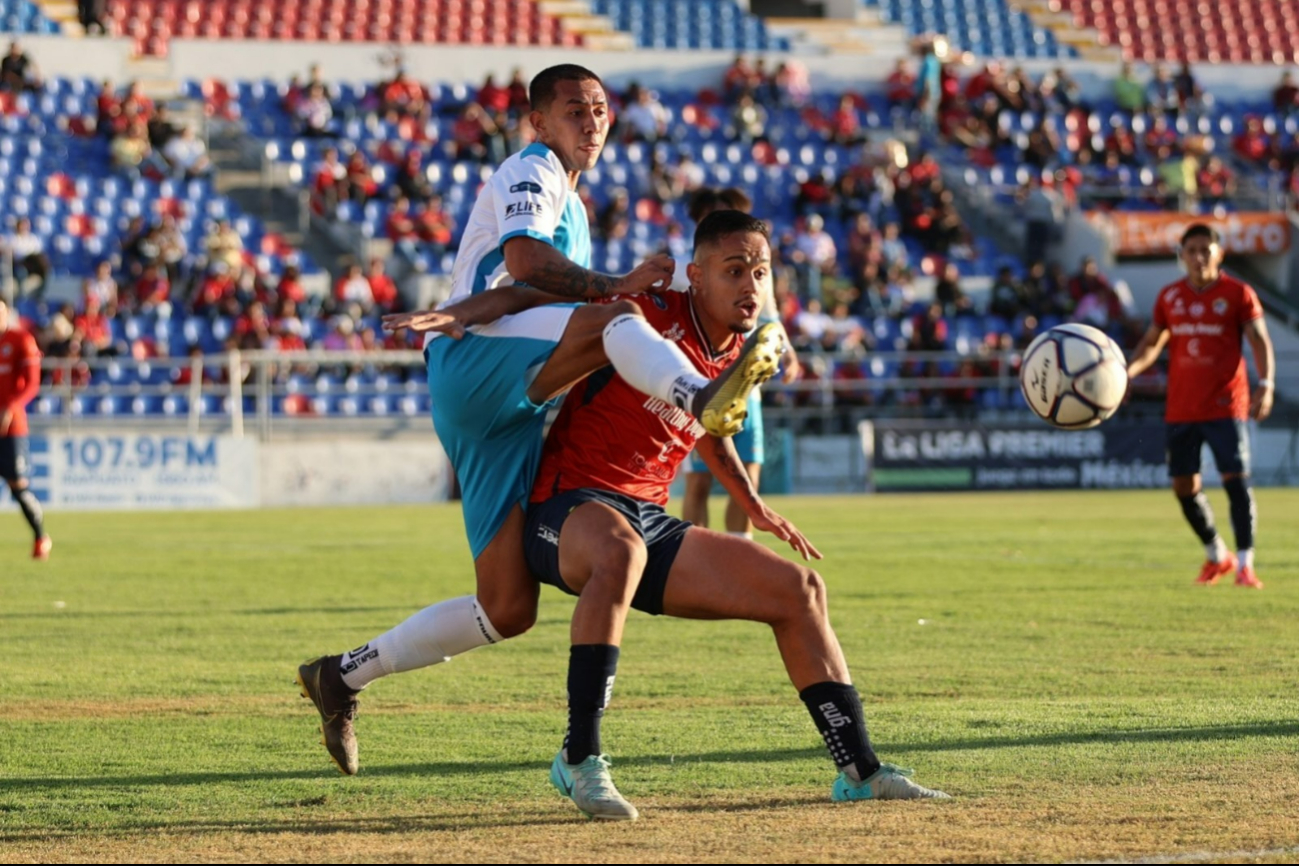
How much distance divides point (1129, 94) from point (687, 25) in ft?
33.1

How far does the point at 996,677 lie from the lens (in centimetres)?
864

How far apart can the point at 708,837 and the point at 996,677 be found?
386 centimetres

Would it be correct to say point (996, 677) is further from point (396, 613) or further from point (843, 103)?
point (843, 103)

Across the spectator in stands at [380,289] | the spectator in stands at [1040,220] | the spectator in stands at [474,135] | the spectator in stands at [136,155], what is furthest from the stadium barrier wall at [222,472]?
the spectator in stands at [1040,220]

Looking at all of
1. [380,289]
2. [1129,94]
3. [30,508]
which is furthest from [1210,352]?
[1129,94]

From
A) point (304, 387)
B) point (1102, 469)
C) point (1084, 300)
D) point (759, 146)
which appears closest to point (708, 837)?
point (304, 387)

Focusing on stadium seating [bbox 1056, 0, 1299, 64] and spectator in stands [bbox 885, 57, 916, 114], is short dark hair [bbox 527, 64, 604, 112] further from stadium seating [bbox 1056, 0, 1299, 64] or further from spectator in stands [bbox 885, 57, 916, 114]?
stadium seating [bbox 1056, 0, 1299, 64]

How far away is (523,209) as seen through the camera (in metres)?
6.14

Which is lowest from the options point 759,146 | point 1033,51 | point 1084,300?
point 1084,300

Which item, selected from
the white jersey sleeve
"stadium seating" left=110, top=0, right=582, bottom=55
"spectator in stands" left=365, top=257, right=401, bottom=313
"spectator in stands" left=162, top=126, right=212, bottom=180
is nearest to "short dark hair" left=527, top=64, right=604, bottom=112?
the white jersey sleeve

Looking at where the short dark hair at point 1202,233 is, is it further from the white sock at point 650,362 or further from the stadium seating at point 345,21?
the stadium seating at point 345,21

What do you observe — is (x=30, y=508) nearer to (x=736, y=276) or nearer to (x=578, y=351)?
(x=578, y=351)

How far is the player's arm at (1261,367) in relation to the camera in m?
12.8

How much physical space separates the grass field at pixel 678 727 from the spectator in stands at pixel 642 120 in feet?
73.2
